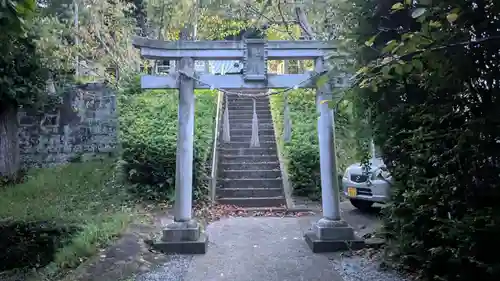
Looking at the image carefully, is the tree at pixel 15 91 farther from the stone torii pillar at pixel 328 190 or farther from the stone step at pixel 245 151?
the stone torii pillar at pixel 328 190

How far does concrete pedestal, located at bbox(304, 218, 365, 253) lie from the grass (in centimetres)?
295

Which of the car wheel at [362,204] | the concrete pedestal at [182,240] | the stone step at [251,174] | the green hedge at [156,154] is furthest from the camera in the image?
the stone step at [251,174]

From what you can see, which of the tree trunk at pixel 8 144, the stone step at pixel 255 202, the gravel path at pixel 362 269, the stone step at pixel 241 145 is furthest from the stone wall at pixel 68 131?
the gravel path at pixel 362 269

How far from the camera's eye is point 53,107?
1330 cm

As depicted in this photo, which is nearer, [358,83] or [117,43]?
[358,83]

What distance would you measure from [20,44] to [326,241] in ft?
30.0

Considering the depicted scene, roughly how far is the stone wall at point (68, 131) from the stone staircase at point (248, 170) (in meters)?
3.52

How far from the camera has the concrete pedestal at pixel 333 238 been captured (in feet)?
21.8

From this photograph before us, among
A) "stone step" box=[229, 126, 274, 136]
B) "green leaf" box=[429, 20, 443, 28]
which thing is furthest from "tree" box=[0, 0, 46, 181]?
"green leaf" box=[429, 20, 443, 28]

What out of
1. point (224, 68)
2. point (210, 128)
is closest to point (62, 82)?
point (210, 128)

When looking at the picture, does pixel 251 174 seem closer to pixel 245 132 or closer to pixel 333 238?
pixel 245 132

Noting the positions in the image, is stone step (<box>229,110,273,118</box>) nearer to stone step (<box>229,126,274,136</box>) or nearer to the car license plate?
stone step (<box>229,126,274,136</box>)

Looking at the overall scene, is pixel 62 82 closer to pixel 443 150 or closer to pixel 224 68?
pixel 224 68

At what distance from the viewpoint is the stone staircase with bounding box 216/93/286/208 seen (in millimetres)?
10141
